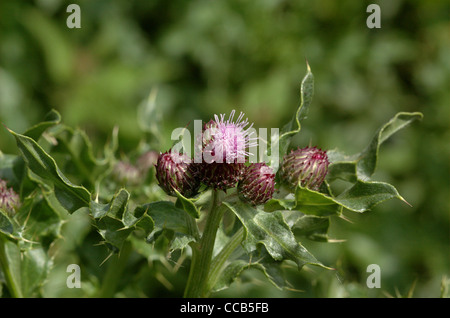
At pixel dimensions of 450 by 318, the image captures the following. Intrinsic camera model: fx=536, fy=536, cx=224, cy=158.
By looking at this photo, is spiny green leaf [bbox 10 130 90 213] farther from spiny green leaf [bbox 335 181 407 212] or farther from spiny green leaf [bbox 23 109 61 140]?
spiny green leaf [bbox 335 181 407 212]

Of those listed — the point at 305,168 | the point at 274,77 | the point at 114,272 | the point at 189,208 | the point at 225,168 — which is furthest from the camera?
the point at 274,77

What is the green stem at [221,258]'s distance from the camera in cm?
198

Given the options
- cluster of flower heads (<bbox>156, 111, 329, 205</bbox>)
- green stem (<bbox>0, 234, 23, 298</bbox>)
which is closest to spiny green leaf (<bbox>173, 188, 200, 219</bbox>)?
cluster of flower heads (<bbox>156, 111, 329, 205</bbox>)

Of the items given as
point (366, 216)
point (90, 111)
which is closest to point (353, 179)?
point (366, 216)

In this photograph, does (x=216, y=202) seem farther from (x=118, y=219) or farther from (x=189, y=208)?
(x=118, y=219)

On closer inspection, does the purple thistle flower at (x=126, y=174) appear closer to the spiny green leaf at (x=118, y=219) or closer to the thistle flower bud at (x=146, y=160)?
the thistle flower bud at (x=146, y=160)

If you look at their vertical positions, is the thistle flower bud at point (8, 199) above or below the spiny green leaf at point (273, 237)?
above

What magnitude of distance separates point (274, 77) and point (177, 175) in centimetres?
390

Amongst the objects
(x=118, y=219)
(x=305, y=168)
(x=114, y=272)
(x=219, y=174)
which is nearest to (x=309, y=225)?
(x=305, y=168)

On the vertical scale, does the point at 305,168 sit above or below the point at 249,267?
above

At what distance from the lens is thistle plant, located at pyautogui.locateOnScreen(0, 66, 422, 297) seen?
181 centimetres

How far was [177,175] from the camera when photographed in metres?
1.95

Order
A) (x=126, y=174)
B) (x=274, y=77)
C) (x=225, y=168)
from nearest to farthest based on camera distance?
(x=225, y=168) → (x=126, y=174) → (x=274, y=77)

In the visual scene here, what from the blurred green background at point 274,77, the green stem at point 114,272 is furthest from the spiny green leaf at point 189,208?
the blurred green background at point 274,77
